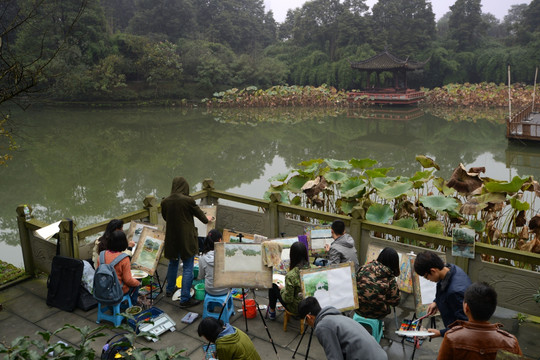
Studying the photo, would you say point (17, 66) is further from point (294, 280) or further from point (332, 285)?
point (332, 285)

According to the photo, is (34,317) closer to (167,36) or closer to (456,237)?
(456,237)

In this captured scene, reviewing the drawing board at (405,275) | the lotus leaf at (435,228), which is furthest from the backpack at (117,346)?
the lotus leaf at (435,228)

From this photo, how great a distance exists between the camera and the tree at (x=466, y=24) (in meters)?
43.6

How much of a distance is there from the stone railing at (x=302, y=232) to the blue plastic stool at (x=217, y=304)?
153cm

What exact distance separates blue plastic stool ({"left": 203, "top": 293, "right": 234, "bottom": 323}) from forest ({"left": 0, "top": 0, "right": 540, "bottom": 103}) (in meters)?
28.8

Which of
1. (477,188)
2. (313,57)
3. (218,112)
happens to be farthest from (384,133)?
(313,57)

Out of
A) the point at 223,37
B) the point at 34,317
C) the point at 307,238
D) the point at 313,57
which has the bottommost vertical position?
the point at 34,317

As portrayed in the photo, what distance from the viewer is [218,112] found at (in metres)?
30.5

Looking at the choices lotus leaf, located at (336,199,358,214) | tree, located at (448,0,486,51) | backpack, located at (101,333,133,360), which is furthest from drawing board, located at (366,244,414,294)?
tree, located at (448,0,486,51)

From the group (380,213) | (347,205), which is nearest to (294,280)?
(380,213)

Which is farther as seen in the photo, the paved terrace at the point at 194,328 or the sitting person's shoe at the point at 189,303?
the sitting person's shoe at the point at 189,303

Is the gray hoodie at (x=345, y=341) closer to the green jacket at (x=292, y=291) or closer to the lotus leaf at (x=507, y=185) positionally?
the green jacket at (x=292, y=291)

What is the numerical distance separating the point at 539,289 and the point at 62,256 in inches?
183

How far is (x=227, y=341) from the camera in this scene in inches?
107
